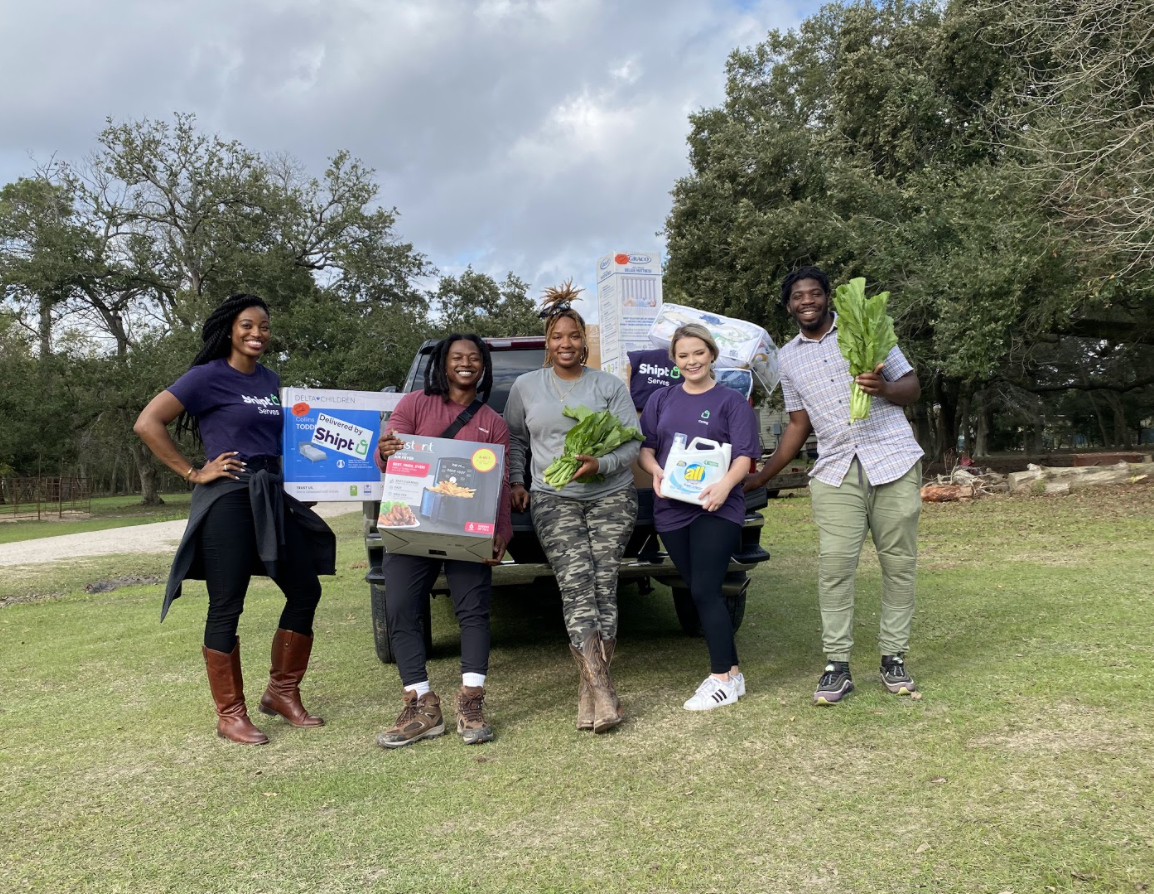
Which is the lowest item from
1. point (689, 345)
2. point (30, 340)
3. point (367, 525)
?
point (367, 525)

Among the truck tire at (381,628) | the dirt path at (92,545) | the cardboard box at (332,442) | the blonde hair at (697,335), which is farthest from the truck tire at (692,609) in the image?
the dirt path at (92,545)

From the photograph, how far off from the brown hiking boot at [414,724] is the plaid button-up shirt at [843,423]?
2.16 m

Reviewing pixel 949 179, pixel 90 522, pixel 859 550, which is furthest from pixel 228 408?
pixel 90 522

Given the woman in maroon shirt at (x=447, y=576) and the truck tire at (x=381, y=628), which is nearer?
the woman in maroon shirt at (x=447, y=576)

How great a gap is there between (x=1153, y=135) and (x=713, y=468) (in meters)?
10.5

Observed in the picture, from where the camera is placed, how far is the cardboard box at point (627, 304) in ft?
15.9

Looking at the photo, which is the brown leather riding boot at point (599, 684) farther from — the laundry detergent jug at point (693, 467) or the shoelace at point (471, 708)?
the laundry detergent jug at point (693, 467)

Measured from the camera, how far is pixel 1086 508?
12.1 meters

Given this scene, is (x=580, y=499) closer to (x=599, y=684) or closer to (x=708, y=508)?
(x=708, y=508)

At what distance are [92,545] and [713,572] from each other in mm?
15498

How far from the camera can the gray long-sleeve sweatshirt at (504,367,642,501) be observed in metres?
3.94

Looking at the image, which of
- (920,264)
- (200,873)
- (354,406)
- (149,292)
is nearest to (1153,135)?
(920,264)

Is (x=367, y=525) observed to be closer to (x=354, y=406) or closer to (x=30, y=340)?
(x=354, y=406)

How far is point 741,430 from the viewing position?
3.95 m
